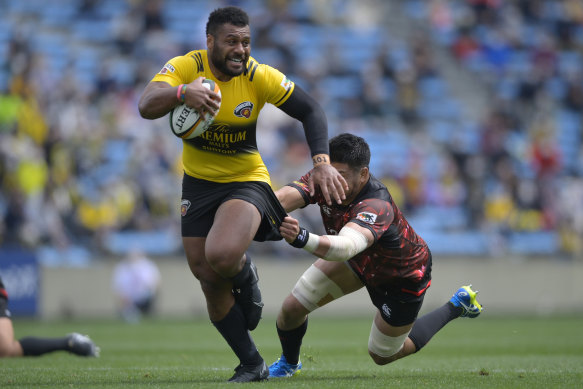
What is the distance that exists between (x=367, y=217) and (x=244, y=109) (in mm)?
1298

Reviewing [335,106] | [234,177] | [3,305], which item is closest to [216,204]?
[234,177]

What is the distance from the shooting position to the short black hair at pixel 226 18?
6621 mm

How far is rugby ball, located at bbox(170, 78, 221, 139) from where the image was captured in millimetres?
6340

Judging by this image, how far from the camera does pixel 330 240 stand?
638cm

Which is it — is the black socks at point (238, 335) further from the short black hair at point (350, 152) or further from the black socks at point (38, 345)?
the black socks at point (38, 345)

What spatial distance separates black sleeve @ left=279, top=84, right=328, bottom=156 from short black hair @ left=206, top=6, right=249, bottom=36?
2.32 ft

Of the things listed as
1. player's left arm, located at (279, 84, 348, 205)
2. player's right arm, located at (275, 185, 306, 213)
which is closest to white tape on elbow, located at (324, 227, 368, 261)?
player's left arm, located at (279, 84, 348, 205)

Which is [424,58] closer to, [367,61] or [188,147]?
[367,61]

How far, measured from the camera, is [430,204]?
2111 centimetres

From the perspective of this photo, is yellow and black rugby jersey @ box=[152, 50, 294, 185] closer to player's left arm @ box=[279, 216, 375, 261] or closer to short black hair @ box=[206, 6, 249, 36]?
short black hair @ box=[206, 6, 249, 36]

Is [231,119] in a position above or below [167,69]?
below

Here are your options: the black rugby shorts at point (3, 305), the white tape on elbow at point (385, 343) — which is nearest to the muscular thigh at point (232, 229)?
the white tape on elbow at point (385, 343)

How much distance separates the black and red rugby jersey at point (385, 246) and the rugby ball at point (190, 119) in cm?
143

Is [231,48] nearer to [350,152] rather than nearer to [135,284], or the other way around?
[350,152]
